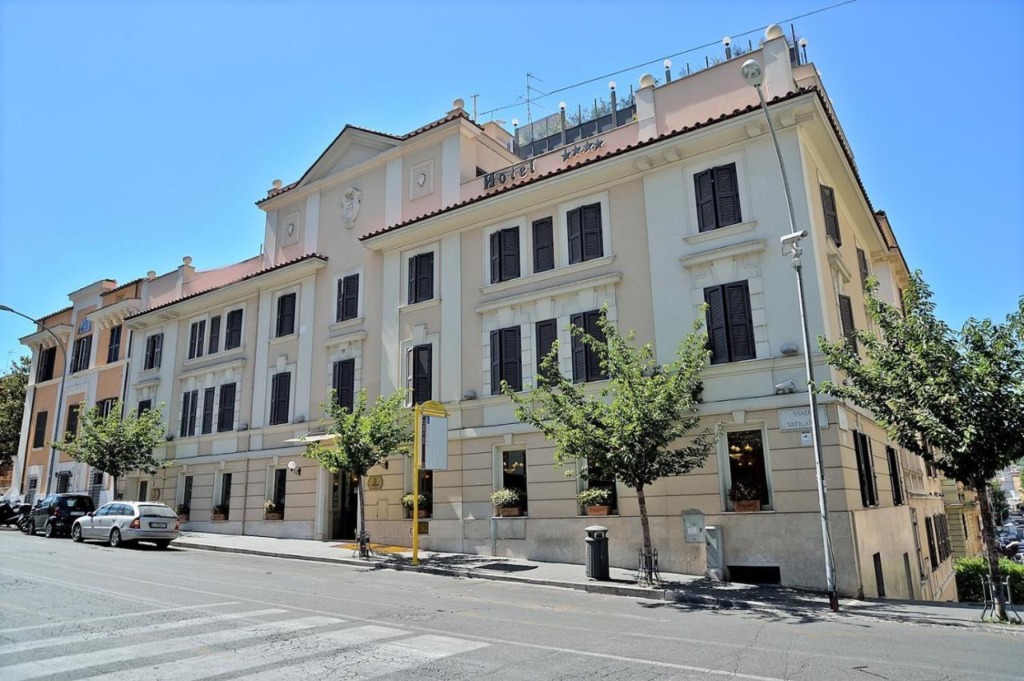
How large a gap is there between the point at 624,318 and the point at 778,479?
5559 millimetres

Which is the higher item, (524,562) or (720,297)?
(720,297)

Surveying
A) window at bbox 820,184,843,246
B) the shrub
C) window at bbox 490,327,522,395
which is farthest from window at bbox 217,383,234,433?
the shrub

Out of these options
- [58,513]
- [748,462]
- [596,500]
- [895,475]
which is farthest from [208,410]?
[895,475]

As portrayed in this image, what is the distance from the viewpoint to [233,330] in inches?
1131

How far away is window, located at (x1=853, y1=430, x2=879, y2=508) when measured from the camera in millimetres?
15578

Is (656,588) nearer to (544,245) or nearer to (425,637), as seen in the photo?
(425,637)

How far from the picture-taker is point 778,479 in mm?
14625

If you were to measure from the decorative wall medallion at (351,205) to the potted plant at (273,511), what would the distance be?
426 inches

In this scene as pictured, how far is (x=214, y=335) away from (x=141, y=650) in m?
23.7

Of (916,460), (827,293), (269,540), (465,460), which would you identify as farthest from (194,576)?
(916,460)

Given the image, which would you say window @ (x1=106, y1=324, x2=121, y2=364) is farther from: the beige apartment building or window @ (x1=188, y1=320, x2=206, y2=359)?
window @ (x1=188, y1=320, x2=206, y2=359)

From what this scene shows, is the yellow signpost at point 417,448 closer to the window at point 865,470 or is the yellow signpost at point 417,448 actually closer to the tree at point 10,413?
the window at point 865,470

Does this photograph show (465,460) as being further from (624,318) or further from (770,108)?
(770,108)

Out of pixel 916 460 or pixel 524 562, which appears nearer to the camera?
pixel 524 562
